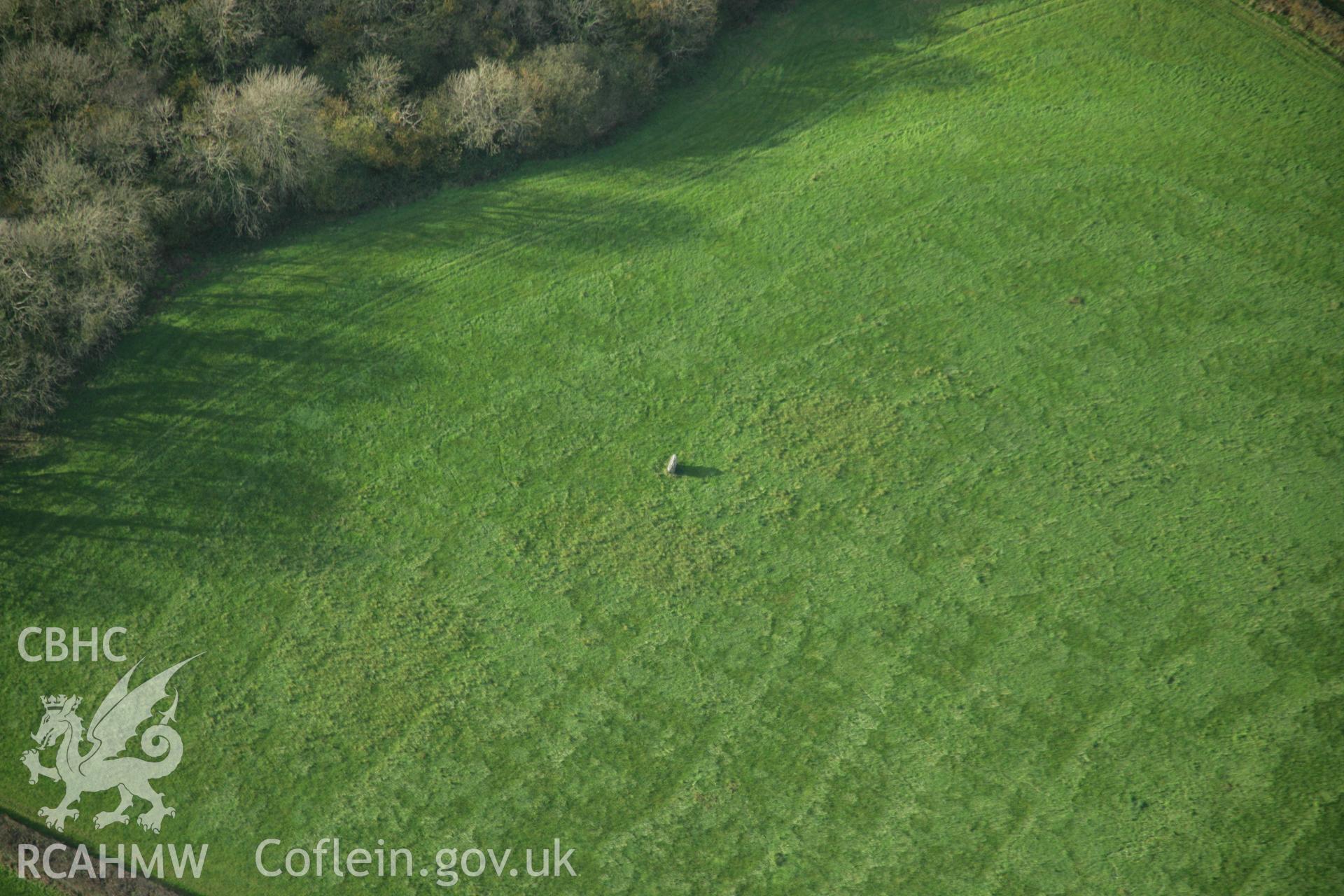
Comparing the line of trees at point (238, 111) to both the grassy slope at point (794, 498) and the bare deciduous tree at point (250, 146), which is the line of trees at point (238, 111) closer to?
the bare deciduous tree at point (250, 146)

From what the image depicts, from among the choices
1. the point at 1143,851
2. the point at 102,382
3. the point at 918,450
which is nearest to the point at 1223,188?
the point at 918,450

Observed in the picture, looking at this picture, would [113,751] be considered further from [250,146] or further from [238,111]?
[238,111]

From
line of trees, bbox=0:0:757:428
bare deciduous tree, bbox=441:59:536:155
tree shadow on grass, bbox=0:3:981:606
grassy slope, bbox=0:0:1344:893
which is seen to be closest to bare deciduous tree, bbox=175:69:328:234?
line of trees, bbox=0:0:757:428

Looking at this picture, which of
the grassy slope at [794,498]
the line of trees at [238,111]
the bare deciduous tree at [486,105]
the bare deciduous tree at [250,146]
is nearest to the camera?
the grassy slope at [794,498]

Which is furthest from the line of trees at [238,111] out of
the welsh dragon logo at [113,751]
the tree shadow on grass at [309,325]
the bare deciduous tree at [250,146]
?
the welsh dragon logo at [113,751]

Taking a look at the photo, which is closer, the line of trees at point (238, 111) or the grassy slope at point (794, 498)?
the grassy slope at point (794, 498)

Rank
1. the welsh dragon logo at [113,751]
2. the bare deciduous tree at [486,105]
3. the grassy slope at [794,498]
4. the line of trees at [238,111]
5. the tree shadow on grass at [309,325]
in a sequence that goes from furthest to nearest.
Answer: the bare deciduous tree at [486,105] → the line of trees at [238,111] → the tree shadow on grass at [309,325] → the welsh dragon logo at [113,751] → the grassy slope at [794,498]

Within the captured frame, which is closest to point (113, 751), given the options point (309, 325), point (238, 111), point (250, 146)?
point (309, 325)

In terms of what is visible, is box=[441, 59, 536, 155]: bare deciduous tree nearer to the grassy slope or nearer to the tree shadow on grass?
the tree shadow on grass
